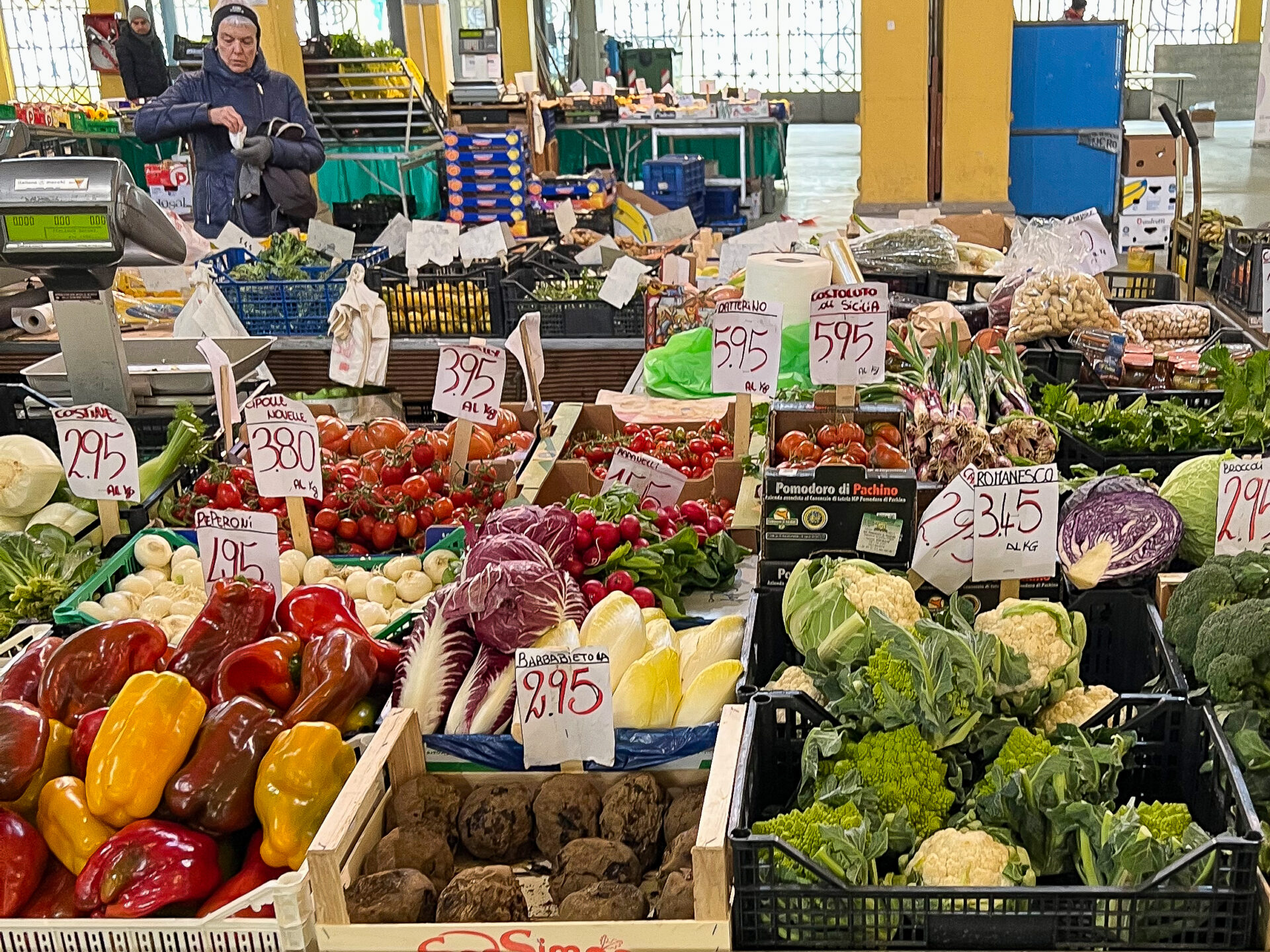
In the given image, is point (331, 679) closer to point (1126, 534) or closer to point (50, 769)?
point (50, 769)

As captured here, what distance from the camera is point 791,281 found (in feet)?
12.5

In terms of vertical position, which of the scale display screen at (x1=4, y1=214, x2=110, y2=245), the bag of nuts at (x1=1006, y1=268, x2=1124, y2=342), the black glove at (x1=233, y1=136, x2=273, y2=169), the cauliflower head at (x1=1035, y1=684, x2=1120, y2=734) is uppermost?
the black glove at (x1=233, y1=136, x2=273, y2=169)

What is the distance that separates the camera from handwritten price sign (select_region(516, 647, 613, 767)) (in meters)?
1.73

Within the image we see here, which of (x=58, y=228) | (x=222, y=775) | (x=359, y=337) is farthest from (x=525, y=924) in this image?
(x=359, y=337)

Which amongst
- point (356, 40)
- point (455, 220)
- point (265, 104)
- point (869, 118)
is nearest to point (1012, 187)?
point (869, 118)

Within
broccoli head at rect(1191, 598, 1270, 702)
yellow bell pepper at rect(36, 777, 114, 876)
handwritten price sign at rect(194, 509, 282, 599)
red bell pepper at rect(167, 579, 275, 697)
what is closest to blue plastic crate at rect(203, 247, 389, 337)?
handwritten price sign at rect(194, 509, 282, 599)

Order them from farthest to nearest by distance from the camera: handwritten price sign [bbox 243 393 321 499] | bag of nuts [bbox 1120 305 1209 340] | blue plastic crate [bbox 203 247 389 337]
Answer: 1. blue plastic crate [bbox 203 247 389 337]
2. bag of nuts [bbox 1120 305 1209 340]
3. handwritten price sign [bbox 243 393 321 499]

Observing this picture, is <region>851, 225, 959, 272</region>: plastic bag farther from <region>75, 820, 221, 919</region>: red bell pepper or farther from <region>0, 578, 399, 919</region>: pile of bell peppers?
<region>75, 820, 221, 919</region>: red bell pepper

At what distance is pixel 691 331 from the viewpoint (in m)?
4.13

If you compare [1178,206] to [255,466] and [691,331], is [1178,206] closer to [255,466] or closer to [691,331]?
[691,331]

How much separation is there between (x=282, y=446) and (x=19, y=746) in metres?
0.92

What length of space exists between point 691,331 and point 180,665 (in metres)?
2.54

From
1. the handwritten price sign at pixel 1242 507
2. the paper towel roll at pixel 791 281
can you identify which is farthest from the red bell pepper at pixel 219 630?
the paper towel roll at pixel 791 281

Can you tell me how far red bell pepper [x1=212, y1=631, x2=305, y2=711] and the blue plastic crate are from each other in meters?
3.16
